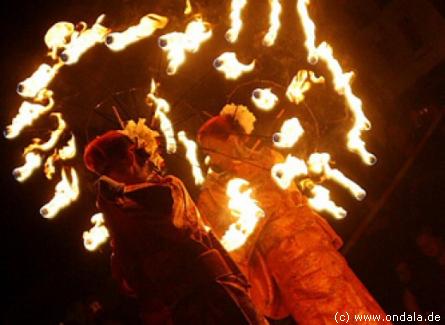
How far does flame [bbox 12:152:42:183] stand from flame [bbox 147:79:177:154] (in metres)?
1.26

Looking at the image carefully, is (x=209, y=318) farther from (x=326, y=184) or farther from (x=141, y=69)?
(x=326, y=184)

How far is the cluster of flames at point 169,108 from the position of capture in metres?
4.39

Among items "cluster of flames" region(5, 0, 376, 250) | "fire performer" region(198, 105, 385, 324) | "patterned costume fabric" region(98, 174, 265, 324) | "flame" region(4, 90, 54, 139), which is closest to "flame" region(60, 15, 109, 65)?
"cluster of flames" region(5, 0, 376, 250)

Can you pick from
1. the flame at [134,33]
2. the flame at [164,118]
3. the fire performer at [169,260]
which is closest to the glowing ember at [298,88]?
the flame at [164,118]

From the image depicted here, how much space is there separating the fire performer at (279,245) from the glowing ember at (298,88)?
662 mm

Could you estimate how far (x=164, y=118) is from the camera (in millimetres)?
4398

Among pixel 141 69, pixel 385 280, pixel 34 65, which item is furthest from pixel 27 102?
pixel 385 280

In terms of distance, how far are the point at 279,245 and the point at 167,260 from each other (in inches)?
57.6

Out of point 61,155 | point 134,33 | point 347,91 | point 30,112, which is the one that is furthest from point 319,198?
point 30,112

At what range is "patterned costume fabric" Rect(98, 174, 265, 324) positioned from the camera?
357cm

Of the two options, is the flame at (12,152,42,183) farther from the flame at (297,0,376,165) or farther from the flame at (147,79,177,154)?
the flame at (297,0,376,165)

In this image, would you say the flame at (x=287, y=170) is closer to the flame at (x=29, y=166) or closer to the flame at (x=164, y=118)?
the flame at (x=164, y=118)

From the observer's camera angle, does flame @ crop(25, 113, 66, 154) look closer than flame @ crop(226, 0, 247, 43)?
No

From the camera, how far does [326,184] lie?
25.8 ft
